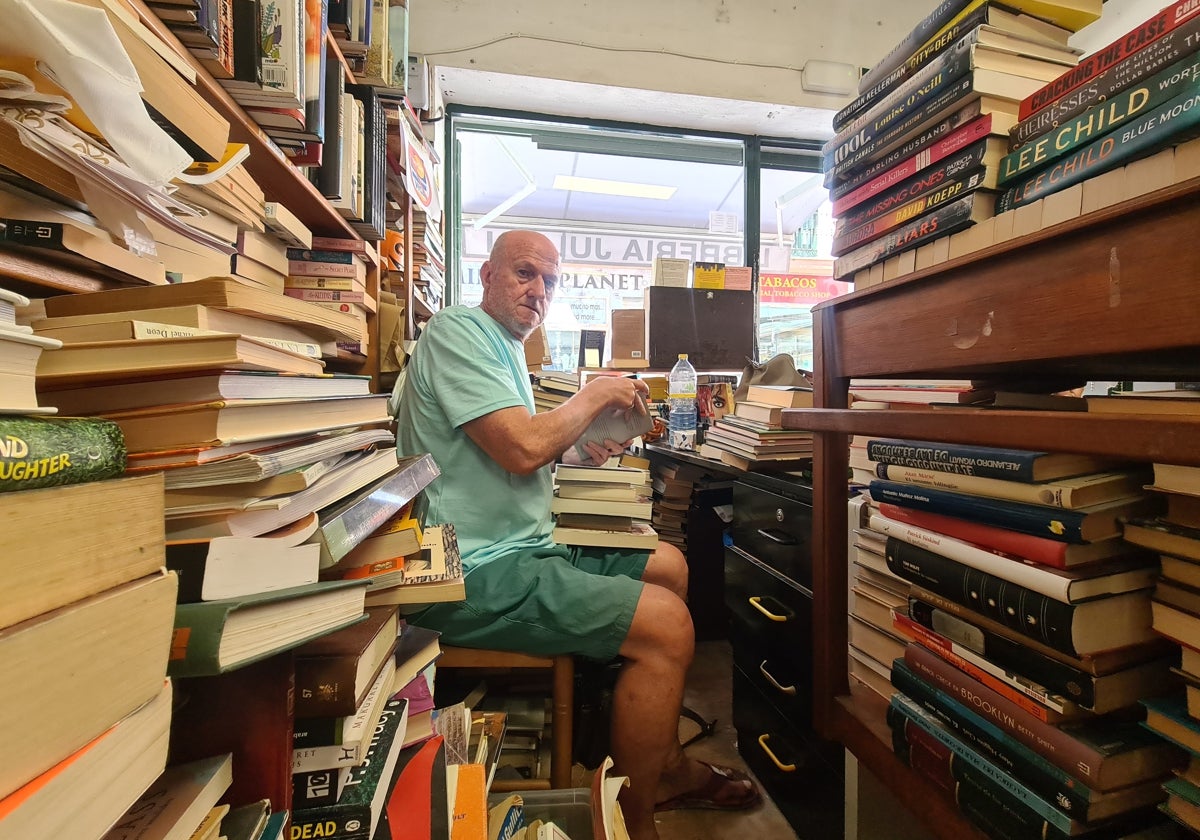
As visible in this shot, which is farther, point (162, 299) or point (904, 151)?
point (904, 151)

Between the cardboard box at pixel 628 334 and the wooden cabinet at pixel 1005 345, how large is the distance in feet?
5.40

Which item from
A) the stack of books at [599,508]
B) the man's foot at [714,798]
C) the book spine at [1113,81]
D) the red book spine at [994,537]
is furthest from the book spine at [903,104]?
the man's foot at [714,798]

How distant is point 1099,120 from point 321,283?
1.43 metres

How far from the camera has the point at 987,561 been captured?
62cm

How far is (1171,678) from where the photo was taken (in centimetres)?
57

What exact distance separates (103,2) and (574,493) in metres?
1.08

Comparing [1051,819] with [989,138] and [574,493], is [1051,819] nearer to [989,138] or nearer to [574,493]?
[989,138]

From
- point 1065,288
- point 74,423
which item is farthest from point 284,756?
point 1065,288

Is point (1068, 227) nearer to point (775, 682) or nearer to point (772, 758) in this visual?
point (775, 682)

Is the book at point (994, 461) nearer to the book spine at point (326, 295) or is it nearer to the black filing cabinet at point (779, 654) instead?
the black filing cabinet at point (779, 654)

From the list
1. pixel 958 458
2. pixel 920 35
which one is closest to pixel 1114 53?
pixel 920 35

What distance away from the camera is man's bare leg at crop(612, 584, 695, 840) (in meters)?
1.06

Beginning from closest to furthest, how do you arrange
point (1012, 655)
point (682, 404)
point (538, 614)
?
point (1012, 655) → point (538, 614) → point (682, 404)

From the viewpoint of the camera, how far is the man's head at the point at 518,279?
1.47 metres
